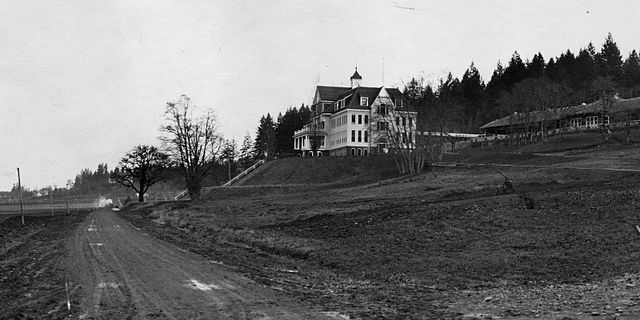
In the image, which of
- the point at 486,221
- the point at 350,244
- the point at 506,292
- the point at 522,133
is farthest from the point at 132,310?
the point at 522,133

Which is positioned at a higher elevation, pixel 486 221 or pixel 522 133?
pixel 522 133

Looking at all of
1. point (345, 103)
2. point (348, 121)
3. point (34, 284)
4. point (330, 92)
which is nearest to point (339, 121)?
point (345, 103)

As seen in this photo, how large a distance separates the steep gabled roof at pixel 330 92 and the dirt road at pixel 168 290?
79780 millimetres

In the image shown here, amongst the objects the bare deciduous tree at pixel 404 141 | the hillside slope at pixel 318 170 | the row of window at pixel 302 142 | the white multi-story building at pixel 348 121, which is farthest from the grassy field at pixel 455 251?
the row of window at pixel 302 142

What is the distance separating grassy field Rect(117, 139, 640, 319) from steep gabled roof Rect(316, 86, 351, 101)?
207 feet

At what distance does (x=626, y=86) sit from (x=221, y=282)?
133924mm

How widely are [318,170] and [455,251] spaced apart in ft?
192

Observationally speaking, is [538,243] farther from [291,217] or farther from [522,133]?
[522,133]

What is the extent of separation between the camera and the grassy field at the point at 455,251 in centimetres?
1284

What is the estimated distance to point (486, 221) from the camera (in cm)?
2480

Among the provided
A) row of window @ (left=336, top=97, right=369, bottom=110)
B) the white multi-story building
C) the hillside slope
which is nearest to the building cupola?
the white multi-story building

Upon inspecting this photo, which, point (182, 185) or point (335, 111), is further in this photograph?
point (182, 185)

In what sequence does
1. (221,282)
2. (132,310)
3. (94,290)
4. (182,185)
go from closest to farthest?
(132,310) < (94,290) < (221,282) < (182,185)

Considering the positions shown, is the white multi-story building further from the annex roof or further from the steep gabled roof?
the annex roof
